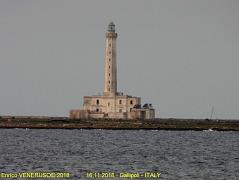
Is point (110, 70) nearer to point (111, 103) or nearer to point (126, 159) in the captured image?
point (111, 103)

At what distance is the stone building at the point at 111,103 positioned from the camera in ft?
497

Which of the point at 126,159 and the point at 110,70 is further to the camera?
the point at 110,70

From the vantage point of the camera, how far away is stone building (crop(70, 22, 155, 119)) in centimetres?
15138

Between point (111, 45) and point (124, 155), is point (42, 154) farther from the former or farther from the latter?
point (111, 45)

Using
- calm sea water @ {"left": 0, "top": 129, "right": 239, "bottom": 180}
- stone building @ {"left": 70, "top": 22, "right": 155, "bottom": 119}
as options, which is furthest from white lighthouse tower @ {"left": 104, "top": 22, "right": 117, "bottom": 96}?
calm sea water @ {"left": 0, "top": 129, "right": 239, "bottom": 180}

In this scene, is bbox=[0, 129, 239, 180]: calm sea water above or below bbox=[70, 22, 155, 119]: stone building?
below

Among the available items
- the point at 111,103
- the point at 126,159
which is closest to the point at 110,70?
the point at 111,103

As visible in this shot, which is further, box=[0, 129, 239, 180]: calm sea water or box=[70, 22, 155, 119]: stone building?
box=[70, 22, 155, 119]: stone building

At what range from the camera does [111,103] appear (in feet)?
499

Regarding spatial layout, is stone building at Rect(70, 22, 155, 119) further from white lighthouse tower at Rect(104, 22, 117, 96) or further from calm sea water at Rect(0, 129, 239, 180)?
calm sea water at Rect(0, 129, 239, 180)

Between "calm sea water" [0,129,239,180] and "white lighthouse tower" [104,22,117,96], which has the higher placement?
"white lighthouse tower" [104,22,117,96]

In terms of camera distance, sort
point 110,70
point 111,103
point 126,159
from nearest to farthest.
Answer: point 126,159 → point 110,70 → point 111,103

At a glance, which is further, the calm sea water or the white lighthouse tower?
the white lighthouse tower

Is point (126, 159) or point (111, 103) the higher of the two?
point (111, 103)
